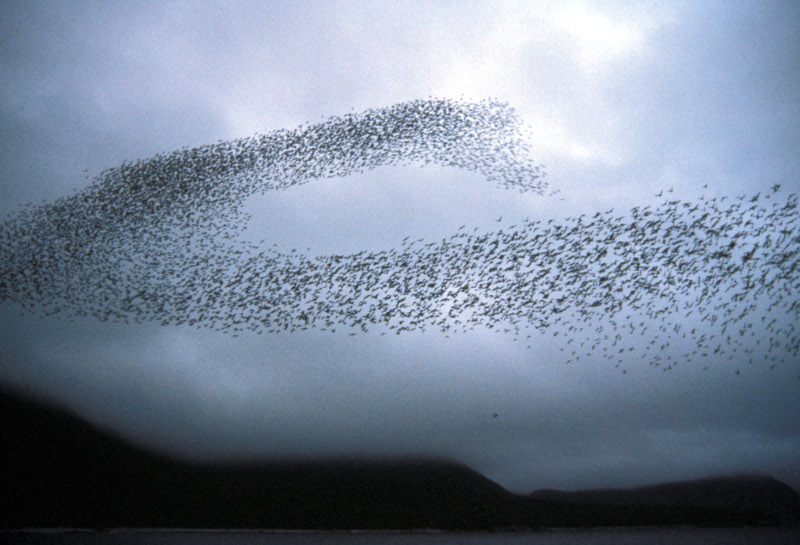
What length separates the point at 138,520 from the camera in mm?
11141

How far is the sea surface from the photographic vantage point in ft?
28.5

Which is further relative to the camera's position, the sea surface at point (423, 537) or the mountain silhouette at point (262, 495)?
the mountain silhouette at point (262, 495)

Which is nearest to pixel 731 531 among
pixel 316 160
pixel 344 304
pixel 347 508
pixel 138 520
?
pixel 347 508

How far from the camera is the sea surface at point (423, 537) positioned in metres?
8.70

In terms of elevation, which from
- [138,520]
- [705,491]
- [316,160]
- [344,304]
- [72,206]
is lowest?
[138,520]

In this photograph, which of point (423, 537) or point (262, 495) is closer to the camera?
point (423, 537)

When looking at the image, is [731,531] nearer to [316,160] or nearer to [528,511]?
[528,511]

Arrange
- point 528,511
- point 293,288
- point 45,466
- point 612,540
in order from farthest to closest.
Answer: point 45,466, point 293,288, point 528,511, point 612,540

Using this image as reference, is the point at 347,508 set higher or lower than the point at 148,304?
lower

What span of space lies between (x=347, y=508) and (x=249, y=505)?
6.78ft

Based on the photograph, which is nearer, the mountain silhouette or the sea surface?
the sea surface

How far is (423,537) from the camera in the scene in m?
9.90

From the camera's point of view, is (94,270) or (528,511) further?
(94,270)

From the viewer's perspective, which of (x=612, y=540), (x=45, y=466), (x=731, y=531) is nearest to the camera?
(x=612, y=540)
